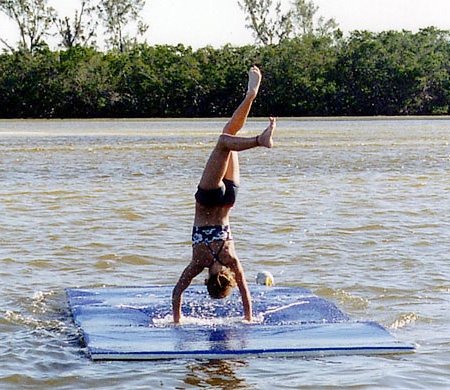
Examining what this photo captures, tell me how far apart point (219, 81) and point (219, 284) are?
67988 mm

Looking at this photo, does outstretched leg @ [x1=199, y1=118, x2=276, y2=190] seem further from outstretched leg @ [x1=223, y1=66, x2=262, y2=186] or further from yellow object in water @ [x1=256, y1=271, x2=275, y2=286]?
yellow object in water @ [x1=256, y1=271, x2=275, y2=286]

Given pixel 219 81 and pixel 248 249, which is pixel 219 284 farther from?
pixel 219 81

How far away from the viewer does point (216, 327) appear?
8867 millimetres

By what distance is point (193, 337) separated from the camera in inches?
334

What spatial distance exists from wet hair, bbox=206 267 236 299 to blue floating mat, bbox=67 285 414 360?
0.26 meters

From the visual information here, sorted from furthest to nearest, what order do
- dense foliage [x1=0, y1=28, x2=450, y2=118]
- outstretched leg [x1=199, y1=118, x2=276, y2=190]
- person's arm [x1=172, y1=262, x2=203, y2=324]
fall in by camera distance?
1. dense foliage [x1=0, y1=28, x2=450, y2=118]
2. person's arm [x1=172, y1=262, x2=203, y2=324]
3. outstretched leg [x1=199, y1=118, x2=276, y2=190]

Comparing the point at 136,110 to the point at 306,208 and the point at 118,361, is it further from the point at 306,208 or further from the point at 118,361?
the point at 118,361

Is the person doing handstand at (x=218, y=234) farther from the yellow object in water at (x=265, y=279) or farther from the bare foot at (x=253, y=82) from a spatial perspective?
the yellow object in water at (x=265, y=279)

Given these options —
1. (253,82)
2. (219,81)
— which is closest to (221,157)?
(253,82)

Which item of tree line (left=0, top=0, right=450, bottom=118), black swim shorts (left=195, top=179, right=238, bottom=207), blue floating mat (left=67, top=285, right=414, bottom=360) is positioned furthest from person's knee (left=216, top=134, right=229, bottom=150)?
tree line (left=0, top=0, right=450, bottom=118)

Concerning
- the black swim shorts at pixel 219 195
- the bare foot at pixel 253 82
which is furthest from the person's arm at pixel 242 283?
the bare foot at pixel 253 82

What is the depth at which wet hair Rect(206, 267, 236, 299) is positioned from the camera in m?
8.85

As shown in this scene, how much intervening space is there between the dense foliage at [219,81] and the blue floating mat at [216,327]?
215 feet

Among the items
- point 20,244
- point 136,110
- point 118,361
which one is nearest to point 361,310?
point 118,361
